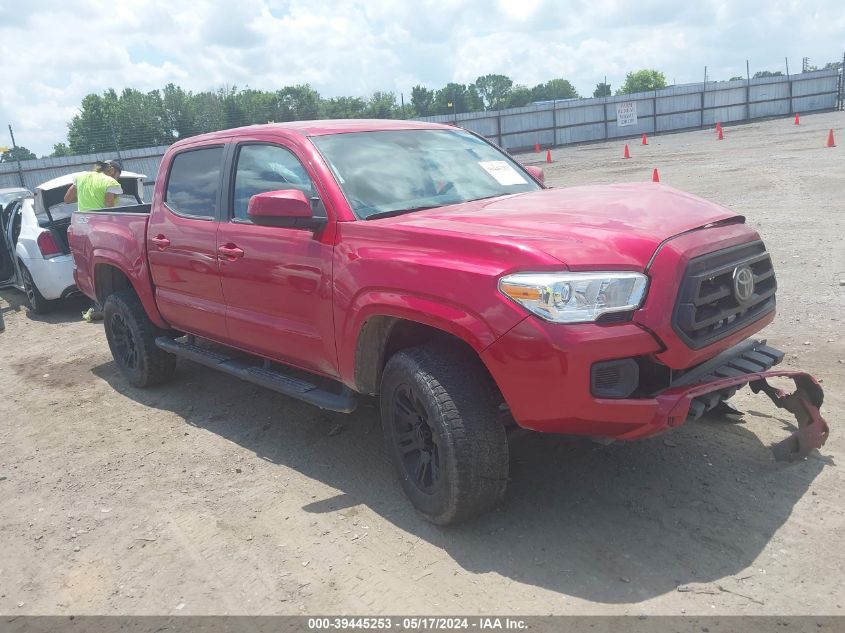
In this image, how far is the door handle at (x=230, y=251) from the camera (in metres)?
4.43

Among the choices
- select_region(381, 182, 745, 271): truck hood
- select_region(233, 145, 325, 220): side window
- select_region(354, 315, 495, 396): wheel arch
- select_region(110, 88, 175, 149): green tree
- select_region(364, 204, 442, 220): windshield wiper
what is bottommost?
select_region(354, 315, 495, 396): wheel arch

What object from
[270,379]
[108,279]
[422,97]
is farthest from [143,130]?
[422,97]

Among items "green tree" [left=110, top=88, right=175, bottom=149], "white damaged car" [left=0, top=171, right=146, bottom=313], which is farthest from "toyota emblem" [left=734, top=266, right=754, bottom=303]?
"green tree" [left=110, top=88, right=175, bottom=149]

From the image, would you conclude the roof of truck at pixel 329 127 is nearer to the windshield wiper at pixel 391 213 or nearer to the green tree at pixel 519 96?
the windshield wiper at pixel 391 213

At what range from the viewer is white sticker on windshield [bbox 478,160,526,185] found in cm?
455

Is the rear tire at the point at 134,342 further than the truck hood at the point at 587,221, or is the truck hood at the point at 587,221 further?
the rear tire at the point at 134,342

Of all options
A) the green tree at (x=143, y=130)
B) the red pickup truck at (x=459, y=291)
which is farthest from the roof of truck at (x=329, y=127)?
the green tree at (x=143, y=130)

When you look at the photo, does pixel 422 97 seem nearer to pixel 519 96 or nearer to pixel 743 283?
pixel 519 96

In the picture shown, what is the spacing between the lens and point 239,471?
4.42m

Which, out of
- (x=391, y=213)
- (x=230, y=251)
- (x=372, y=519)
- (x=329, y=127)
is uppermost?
(x=329, y=127)

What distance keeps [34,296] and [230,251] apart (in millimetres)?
6359

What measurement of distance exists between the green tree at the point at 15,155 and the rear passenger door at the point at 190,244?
18055mm

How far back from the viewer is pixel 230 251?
4.51 meters

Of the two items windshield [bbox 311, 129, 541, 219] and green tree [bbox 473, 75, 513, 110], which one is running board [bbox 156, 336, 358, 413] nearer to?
windshield [bbox 311, 129, 541, 219]
